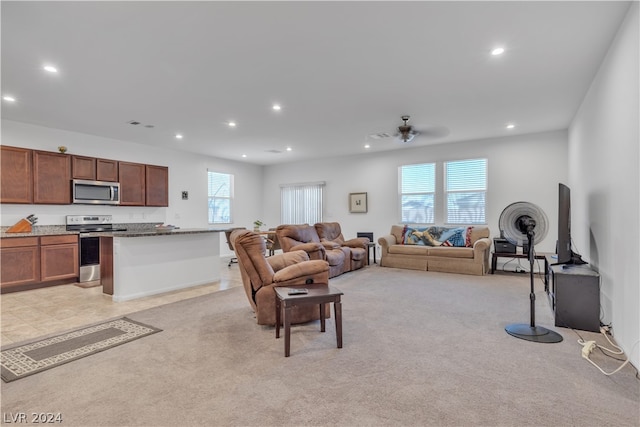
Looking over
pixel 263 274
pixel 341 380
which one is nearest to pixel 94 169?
pixel 263 274

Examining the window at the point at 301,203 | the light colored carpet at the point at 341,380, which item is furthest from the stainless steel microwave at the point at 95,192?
the window at the point at 301,203

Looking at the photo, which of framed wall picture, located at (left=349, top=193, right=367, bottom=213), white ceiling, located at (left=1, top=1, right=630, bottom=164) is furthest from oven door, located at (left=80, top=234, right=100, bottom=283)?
framed wall picture, located at (left=349, top=193, right=367, bottom=213)

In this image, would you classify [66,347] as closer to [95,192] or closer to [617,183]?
[95,192]

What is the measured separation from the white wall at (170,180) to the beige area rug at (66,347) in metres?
3.36

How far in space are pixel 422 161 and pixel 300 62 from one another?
4.73m

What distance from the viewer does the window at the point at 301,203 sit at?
871 cm

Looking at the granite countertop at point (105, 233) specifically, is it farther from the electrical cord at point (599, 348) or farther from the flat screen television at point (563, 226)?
the electrical cord at point (599, 348)

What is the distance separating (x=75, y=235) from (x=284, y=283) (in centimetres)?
416

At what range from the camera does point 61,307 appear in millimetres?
3947

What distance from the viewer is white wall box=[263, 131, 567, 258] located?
5953mm

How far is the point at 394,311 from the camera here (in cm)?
369

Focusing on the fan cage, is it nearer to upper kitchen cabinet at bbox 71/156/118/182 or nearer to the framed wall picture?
the framed wall picture

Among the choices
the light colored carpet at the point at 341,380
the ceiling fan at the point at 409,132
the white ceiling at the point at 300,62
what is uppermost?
the white ceiling at the point at 300,62

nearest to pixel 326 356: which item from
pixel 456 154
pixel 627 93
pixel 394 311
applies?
pixel 394 311
